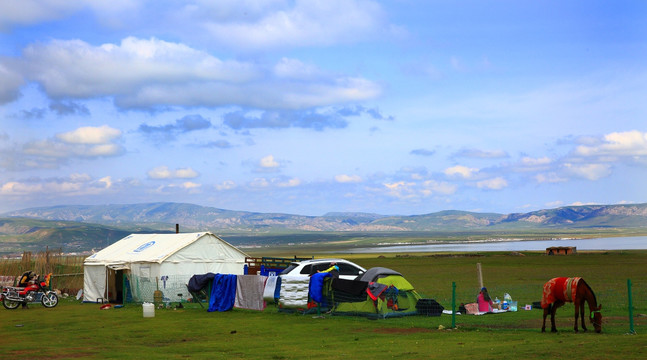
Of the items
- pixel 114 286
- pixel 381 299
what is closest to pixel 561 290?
pixel 381 299

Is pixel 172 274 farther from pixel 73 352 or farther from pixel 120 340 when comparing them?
pixel 73 352

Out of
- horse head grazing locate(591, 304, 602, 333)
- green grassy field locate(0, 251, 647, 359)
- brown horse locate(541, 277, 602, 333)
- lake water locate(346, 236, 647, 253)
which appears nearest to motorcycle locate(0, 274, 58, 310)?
green grassy field locate(0, 251, 647, 359)

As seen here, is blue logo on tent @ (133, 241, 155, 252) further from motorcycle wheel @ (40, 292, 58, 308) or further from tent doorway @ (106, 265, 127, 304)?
motorcycle wheel @ (40, 292, 58, 308)

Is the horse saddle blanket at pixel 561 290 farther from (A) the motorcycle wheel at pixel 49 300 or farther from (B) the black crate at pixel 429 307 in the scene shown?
(A) the motorcycle wheel at pixel 49 300

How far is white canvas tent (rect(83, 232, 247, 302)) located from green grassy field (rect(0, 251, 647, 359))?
4092 millimetres

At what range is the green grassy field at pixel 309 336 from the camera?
14.4 m

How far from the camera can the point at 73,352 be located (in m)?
16.1

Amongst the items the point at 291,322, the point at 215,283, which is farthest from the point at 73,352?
the point at 215,283

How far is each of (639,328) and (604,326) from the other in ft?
3.40

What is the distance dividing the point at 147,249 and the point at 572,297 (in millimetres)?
23920

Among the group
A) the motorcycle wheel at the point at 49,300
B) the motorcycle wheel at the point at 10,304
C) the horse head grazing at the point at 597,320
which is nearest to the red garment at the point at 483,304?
the horse head grazing at the point at 597,320

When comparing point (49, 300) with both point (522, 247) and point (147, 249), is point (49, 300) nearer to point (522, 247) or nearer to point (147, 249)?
point (147, 249)

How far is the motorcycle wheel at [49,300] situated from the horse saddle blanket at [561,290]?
23214mm

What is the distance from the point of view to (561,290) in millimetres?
16719
